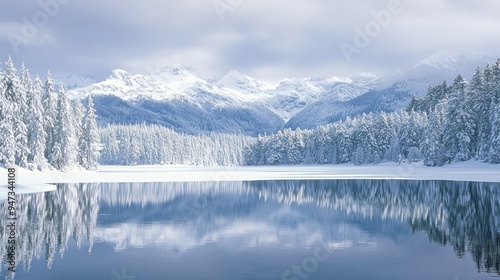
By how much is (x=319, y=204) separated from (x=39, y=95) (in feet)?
201

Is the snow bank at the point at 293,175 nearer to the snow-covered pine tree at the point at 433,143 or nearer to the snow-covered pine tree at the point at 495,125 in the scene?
the snow-covered pine tree at the point at 495,125

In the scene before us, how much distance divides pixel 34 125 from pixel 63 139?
8014 millimetres

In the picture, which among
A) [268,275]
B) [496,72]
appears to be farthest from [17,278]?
[496,72]

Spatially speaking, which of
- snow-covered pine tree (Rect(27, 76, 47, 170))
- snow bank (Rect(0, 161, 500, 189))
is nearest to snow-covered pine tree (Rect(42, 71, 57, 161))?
snow-covered pine tree (Rect(27, 76, 47, 170))

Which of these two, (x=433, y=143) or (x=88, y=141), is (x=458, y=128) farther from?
(x=88, y=141)

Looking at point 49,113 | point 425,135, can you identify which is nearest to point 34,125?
point 49,113

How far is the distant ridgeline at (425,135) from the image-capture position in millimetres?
90431

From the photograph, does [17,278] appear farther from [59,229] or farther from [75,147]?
[75,147]

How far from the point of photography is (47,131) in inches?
3403

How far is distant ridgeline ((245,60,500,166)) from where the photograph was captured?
90.4m

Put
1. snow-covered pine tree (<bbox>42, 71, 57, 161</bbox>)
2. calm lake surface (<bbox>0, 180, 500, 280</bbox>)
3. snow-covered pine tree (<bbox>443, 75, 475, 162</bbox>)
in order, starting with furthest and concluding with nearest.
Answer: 1. snow-covered pine tree (<bbox>443, 75, 475, 162</bbox>)
2. snow-covered pine tree (<bbox>42, 71, 57, 161</bbox>)
3. calm lake surface (<bbox>0, 180, 500, 280</bbox>)

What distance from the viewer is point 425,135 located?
Result: 106m

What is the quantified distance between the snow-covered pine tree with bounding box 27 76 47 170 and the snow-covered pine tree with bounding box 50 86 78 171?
475 centimetres

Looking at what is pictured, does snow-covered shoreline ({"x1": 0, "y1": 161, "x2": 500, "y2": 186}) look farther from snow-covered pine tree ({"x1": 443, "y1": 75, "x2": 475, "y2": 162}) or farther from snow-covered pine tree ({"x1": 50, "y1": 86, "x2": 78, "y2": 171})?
snow-covered pine tree ({"x1": 443, "y1": 75, "x2": 475, "y2": 162})
